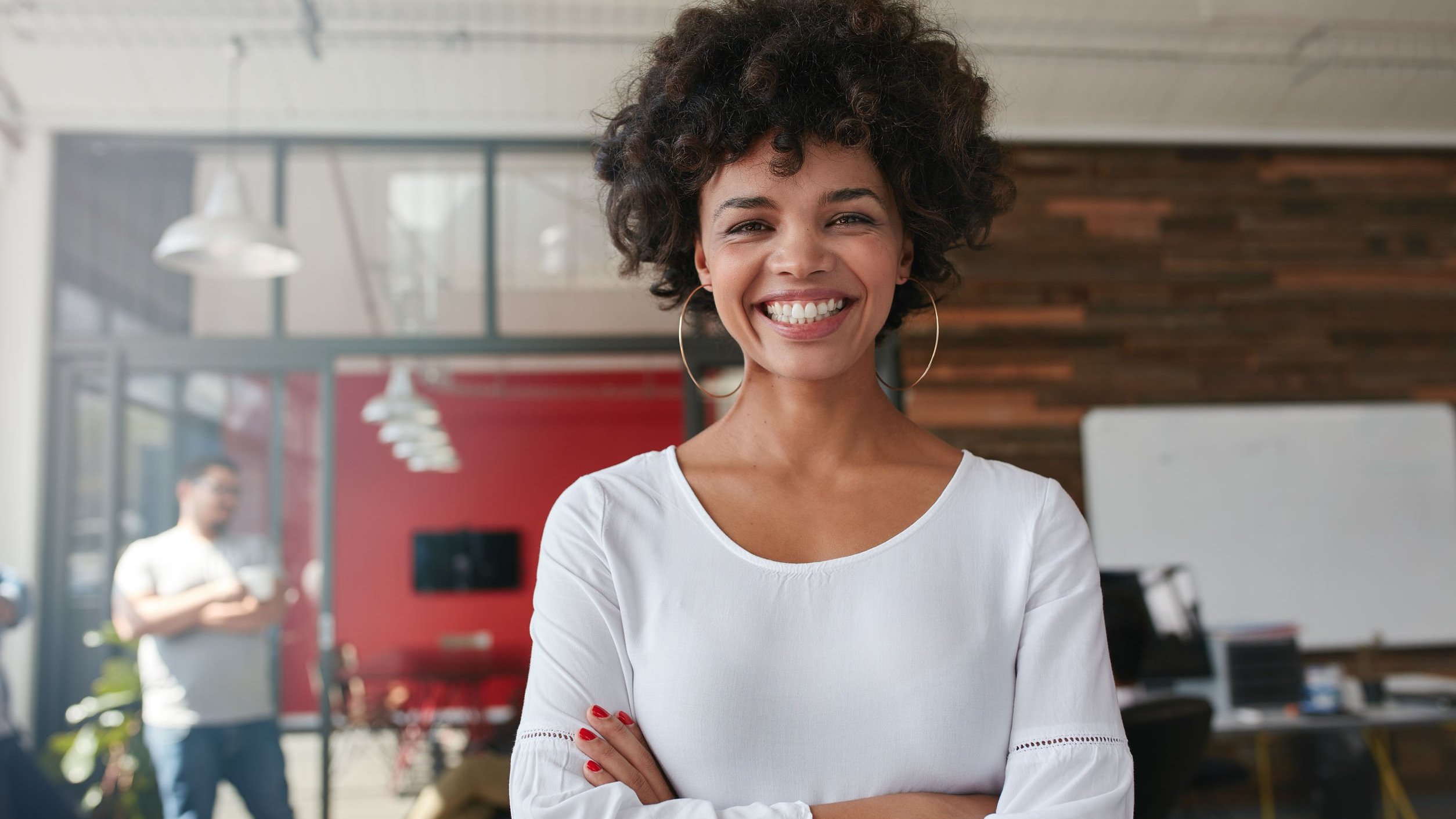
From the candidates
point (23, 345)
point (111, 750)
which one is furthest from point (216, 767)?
point (23, 345)

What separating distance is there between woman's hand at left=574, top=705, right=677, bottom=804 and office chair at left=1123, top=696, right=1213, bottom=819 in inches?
78.7

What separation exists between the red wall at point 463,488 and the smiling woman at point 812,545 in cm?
809

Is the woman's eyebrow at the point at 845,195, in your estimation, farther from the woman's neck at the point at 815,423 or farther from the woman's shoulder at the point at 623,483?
the woman's shoulder at the point at 623,483

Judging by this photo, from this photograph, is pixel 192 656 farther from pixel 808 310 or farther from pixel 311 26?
pixel 808 310

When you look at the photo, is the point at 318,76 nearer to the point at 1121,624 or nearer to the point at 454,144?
the point at 454,144

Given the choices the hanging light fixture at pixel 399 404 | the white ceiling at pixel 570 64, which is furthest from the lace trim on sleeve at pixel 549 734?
the hanging light fixture at pixel 399 404

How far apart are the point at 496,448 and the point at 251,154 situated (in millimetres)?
4635

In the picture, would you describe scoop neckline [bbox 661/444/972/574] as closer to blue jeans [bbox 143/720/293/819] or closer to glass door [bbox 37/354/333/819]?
blue jeans [bbox 143/720/293/819]

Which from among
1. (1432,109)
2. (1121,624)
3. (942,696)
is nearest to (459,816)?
(942,696)

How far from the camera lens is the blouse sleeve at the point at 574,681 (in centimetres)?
108

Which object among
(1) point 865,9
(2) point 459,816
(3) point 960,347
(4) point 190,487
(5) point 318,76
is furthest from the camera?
(3) point 960,347

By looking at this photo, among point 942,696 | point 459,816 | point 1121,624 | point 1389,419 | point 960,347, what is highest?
point 960,347

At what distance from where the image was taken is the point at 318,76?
195 inches

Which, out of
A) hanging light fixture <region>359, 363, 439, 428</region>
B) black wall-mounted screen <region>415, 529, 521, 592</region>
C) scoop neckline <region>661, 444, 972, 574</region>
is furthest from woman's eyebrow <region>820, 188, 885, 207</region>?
black wall-mounted screen <region>415, 529, 521, 592</region>
